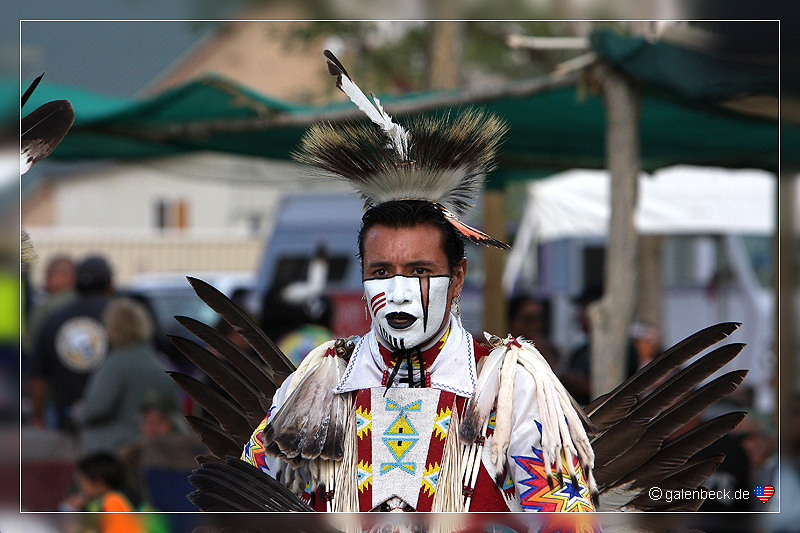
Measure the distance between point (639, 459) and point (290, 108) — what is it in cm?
320

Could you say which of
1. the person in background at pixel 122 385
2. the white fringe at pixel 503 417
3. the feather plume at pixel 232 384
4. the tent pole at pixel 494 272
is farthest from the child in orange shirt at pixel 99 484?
the tent pole at pixel 494 272

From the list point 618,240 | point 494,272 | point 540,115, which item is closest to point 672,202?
point 494,272

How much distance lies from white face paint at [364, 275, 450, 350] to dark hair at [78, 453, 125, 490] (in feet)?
9.18

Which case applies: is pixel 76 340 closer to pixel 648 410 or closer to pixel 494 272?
pixel 494 272

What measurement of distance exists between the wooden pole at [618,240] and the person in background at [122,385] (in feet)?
7.76

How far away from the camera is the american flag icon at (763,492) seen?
11.3 ft

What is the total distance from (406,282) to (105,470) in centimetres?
294

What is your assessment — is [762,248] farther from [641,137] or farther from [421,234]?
[421,234]

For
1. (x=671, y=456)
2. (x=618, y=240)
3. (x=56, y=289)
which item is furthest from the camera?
(x=56, y=289)

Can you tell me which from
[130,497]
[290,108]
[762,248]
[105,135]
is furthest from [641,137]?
[762,248]

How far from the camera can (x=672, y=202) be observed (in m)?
8.67

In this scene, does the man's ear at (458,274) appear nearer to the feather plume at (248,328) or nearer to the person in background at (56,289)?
the feather plume at (248,328)

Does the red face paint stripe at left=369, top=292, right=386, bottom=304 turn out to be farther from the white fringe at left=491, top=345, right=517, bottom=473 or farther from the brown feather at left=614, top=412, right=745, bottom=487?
the brown feather at left=614, top=412, right=745, bottom=487

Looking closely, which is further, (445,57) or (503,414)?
(445,57)
